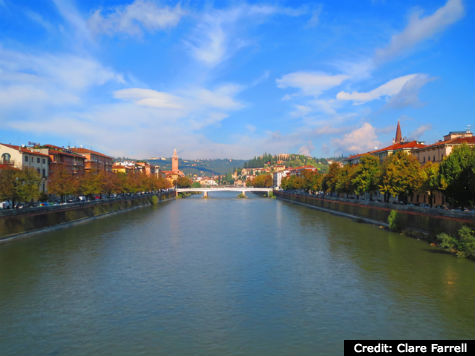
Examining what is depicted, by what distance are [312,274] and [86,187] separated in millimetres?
52496

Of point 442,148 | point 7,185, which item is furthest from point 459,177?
point 7,185

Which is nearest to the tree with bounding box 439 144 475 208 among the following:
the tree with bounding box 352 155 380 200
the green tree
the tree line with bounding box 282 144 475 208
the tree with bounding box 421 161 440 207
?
the tree line with bounding box 282 144 475 208

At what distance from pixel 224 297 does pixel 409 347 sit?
10.1 metres

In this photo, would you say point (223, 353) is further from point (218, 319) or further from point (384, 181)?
point (384, 181)

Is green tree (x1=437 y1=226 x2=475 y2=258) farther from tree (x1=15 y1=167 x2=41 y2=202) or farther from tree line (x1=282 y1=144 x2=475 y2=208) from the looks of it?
tree (x1=15 y1=167 x2=41 y2=202)

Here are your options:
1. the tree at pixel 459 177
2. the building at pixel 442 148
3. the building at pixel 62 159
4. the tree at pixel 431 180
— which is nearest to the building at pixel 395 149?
the building at pixel 442 148

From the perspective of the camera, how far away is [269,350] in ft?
52.4

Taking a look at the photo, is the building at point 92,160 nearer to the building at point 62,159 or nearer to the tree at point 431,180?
the building at point 62,159

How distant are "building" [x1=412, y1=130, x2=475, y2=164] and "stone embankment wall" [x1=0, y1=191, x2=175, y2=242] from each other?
174ft

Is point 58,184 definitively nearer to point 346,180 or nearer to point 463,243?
point 346,180

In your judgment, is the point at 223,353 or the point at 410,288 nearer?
the point at 223,353

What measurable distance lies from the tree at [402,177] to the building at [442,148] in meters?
6.77

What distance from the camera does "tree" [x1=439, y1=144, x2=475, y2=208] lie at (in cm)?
3772

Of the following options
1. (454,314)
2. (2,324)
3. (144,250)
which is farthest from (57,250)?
(454,314)
